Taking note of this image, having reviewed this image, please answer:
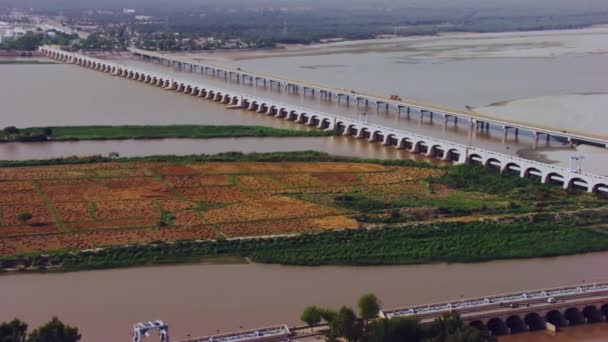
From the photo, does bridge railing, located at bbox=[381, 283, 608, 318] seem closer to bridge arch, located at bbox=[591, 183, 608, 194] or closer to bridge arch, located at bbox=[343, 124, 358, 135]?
bridge arch, located at bbox=[591, 183, 608, 194]

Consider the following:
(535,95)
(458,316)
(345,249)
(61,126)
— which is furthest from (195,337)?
(535,95)

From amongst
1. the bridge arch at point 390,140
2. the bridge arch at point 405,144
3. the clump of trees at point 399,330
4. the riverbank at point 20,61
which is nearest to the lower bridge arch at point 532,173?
the bridge arch at point 405,144

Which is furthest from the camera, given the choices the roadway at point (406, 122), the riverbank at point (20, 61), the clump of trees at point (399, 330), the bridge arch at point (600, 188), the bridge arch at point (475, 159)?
the riverbank at point (20, 61)

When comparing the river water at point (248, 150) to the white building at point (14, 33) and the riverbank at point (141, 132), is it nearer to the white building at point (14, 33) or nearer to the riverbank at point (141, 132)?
the riverbank at point (141, 132)

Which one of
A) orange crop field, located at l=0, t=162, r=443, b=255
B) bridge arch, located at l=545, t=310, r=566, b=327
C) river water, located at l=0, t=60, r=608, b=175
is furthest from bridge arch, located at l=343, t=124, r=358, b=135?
bridge arch, located at l=545, t=310, r=566, b=327

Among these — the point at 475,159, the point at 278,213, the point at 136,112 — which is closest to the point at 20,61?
the point at 136,112

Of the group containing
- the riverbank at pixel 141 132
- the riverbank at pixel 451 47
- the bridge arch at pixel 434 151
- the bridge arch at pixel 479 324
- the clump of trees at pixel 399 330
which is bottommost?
the riverbank at pixel 451 47

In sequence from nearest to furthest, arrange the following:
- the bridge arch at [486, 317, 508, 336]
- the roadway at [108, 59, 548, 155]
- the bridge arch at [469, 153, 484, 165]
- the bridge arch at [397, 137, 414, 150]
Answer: the bridge arch at [486, 317, 508, 336] → the bridge arch at [469, 153, 484, 165] → the bridge arch at [397, 137, 414, 150] → the roadway at [108, 59, 548, 155]

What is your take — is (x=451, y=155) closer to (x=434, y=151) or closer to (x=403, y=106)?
(x=434, y=151)
